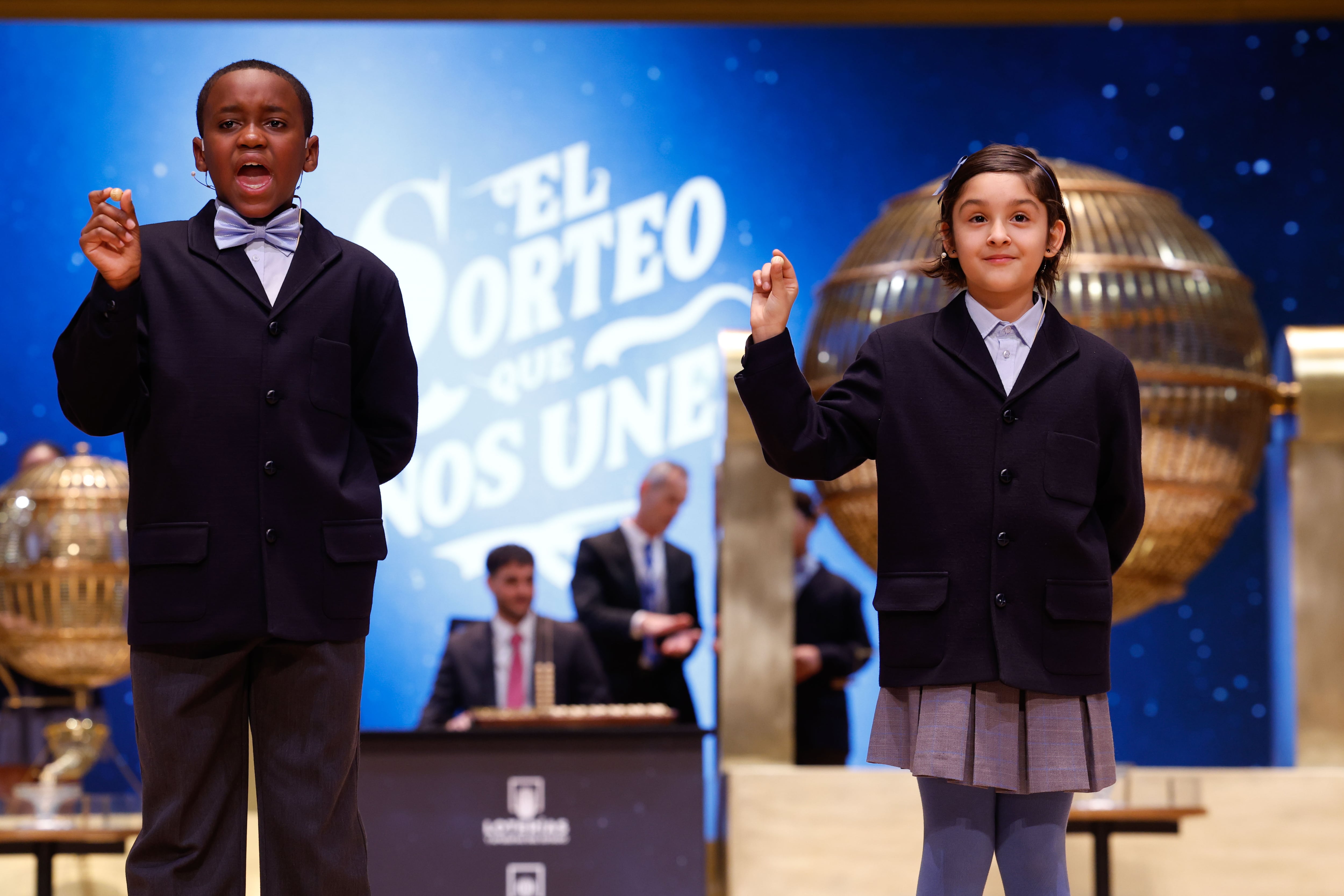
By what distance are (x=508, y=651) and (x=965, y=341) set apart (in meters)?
2.64

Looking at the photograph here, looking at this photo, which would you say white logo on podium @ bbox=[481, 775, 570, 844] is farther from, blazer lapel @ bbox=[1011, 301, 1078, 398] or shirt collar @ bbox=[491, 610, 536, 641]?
blazer lapel @ bbox=[1011, 301, 1078, 398]

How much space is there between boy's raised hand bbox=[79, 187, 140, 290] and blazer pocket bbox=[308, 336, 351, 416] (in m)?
0.24

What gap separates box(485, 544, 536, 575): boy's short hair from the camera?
436 cm

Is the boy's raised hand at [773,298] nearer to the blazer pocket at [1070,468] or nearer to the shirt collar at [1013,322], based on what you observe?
the shirt collar at [1013,322]

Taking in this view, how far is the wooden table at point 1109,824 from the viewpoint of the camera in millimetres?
2928

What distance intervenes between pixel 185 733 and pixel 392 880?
1356mm

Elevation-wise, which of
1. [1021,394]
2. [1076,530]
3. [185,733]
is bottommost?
[185,733]

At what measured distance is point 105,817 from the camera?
3064 mm

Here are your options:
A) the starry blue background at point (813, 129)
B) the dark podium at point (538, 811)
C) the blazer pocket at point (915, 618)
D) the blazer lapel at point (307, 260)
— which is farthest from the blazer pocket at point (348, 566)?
the starry blue background at point (813, 129)

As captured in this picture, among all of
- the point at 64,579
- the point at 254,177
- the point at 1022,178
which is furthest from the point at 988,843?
the point at 64,579

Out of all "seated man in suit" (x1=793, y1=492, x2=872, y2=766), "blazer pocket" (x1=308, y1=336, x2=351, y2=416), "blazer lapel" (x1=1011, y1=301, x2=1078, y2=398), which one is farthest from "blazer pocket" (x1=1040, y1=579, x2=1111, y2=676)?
"seated man in suit" (x1=793, y1=492, x2=872, y2=766)

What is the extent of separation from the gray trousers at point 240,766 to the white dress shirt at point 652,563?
291 cm

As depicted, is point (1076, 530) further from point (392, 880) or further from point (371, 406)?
point (392, 880)

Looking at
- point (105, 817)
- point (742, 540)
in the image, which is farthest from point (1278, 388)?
point (105, 817)
